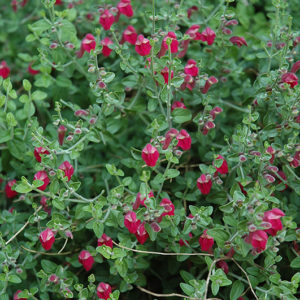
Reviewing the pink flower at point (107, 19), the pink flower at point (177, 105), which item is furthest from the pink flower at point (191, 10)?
the pink flower at point (177, 105)

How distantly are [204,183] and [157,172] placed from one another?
217 mm

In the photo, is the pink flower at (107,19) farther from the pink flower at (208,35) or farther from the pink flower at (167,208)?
the pink flower at (167,208)

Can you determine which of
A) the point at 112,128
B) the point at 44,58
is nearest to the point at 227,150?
the point at 112,128

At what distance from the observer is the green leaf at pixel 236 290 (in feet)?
5.60

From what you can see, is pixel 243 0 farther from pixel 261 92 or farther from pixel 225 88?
pixel 261 92

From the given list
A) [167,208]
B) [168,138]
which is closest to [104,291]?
[167,208]

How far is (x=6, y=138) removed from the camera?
2.01 meters

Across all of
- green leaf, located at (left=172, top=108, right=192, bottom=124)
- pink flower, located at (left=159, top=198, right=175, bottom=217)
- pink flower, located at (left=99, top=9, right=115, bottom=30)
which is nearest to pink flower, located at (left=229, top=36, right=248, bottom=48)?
green leaf, located at (left=172, top=108, right=192, bottom=124)

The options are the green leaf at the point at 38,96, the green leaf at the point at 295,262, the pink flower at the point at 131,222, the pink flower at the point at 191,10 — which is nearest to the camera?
the pink flower at the point at 131,222

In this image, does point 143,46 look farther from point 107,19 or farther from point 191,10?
point 191,10

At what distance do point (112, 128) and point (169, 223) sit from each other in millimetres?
606

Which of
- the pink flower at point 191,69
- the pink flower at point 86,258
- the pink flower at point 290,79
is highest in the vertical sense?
the pink flower at point 290,79

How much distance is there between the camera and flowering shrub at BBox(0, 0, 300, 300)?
5.40ft

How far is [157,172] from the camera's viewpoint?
1.88 m
